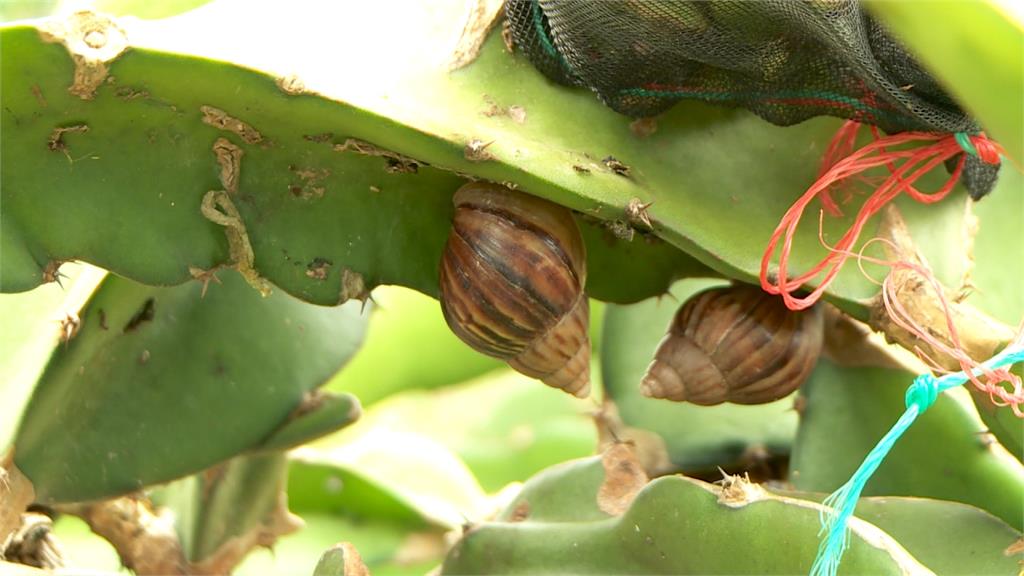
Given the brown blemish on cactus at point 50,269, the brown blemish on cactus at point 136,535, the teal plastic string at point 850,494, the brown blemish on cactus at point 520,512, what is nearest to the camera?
the teal plastic string at point 850,494

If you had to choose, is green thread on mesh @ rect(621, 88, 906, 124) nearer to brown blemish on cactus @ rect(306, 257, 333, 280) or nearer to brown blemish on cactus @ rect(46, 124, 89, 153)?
brown blemish on cactus @ rect(306, 257, 333, 280)

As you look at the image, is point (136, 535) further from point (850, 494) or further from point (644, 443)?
point (850, 494)

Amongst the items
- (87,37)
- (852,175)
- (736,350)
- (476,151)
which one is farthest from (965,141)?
(87,37)

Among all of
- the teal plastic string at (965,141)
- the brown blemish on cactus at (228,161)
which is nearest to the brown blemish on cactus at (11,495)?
the brown blemish on cactus at (228,161)

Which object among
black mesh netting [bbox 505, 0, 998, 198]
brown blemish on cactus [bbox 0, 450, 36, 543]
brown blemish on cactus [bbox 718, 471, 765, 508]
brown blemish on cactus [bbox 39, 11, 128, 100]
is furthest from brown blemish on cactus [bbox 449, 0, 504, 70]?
brown blemish on cactus [bbox 0, 450, 36, 543]

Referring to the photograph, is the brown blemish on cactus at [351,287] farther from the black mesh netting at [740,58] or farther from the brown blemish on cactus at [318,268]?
the black mesh netting at [740,58]

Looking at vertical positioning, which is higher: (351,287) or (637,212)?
(637,212)

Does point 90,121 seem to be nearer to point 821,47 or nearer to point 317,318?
point 317,318
